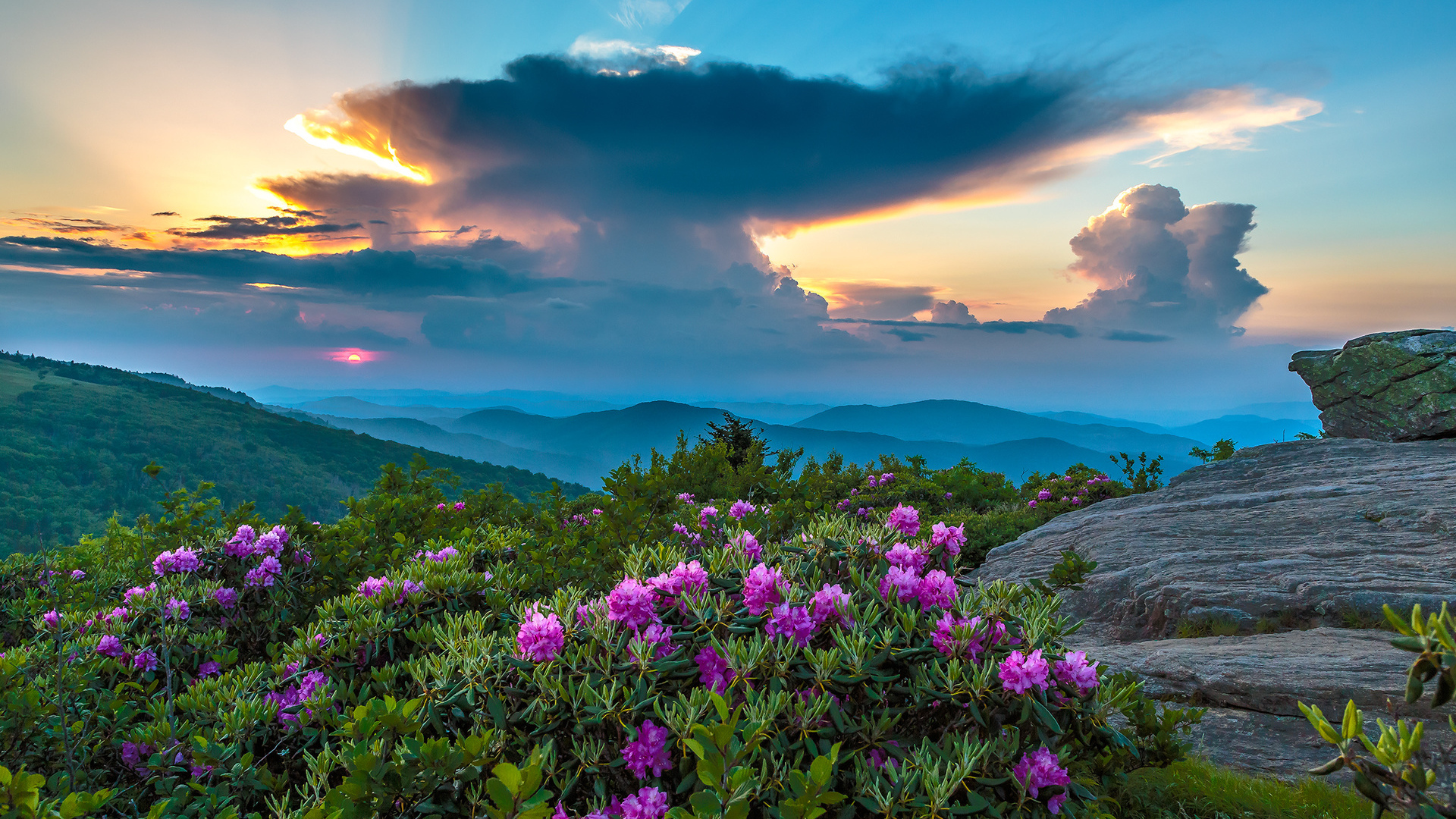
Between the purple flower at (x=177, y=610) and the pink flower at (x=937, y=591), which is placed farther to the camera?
the purple flower at (x=177, y=610)

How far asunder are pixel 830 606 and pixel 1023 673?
813 mm

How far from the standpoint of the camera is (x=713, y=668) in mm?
2691

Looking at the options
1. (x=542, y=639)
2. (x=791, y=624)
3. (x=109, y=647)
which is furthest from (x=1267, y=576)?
(x=109, y=647)

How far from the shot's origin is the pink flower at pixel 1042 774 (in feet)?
7.90

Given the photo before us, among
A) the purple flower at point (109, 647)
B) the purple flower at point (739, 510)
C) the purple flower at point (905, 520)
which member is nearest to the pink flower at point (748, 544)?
the purple flower at point (905, 520)

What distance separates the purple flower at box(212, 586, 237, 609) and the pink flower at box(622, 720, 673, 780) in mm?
4421

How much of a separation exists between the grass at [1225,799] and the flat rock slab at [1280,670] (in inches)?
31.8

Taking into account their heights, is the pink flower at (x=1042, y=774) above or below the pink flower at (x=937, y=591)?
below

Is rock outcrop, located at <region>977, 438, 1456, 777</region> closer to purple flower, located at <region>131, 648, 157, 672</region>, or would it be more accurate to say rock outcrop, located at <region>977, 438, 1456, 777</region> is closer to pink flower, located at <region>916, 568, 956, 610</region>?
pink flower, located at <region>916, 568, 956, 610</region>

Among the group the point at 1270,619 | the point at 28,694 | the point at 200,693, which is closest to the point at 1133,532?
the point at 1270,619

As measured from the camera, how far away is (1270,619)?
6359mm

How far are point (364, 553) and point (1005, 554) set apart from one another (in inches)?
352

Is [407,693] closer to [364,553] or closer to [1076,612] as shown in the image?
[364,553]

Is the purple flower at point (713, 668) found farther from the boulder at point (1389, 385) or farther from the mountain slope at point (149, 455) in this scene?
the mountain slope at point (149, 455)
